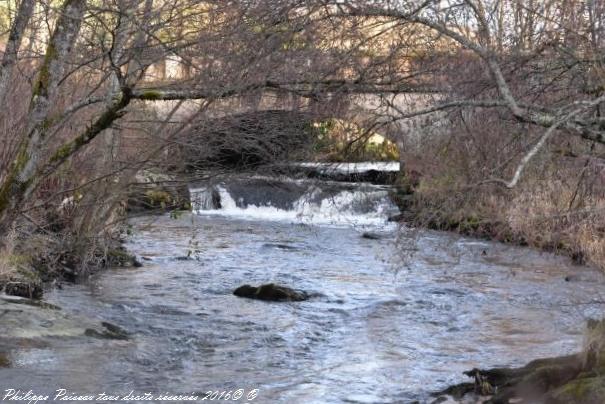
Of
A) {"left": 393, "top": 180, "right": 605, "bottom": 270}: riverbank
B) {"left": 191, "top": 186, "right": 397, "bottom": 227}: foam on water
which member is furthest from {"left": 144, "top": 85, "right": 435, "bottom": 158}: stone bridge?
{"left": 191, "top": 186, "right": 397, "bottom": 227}: foam on water

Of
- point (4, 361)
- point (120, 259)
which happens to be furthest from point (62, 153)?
point (120, 259)

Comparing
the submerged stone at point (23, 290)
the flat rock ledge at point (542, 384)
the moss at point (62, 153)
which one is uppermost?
the moss at point (62, 153)

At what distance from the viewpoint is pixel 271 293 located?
1193 cm

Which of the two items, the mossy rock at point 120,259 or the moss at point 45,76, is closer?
the moss at point 45,76

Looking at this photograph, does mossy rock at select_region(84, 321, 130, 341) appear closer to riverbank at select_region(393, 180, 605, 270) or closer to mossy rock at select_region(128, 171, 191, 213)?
mossy rock at select_region(128, 171, 191, 213)

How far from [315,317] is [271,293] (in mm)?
1145

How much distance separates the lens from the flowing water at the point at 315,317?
7.94 meters

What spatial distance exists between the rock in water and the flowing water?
0.21 metres

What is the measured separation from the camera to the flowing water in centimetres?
794

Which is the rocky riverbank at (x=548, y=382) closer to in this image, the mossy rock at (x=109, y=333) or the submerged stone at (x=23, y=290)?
the mossy rock at (x=109, y=333)

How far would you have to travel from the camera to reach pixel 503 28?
730 cm

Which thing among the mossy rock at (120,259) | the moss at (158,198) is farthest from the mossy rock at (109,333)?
the moss at (158,198)

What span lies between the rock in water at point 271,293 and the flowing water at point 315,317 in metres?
0.21

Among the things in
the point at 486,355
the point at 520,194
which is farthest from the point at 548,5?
the point at 520,194
